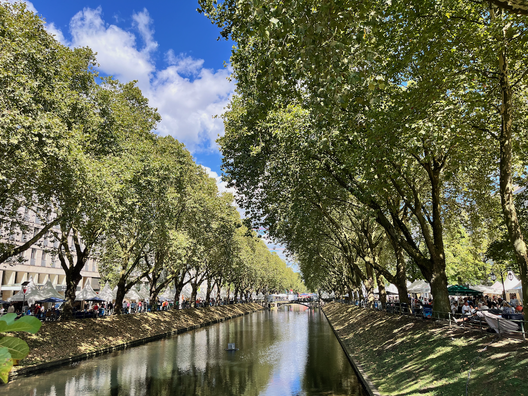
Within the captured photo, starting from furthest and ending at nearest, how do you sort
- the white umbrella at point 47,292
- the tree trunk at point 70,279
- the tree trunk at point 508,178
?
the white umbrella at point 47,292 < the tree trunk at point 70,279 < the tree trunk at point 508,178

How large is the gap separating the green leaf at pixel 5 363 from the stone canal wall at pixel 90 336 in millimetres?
10207

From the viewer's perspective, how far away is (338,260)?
48.6 meters

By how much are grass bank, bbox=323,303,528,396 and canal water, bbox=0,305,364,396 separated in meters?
1.64

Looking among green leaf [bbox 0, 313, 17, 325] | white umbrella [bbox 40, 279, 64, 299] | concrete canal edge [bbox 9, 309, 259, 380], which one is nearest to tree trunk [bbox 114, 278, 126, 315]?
concrete canal edge [bbox 9, 309, 259, 380]

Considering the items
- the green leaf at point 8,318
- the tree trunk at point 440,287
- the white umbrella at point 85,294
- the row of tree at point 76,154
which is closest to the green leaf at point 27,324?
the green leaf at point 8,318

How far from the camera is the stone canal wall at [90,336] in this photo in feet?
54.9

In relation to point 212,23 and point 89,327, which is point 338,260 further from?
point 212,23

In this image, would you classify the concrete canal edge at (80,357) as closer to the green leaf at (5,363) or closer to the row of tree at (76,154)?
the row of tree at (76,154)

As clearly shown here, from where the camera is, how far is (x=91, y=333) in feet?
71.9

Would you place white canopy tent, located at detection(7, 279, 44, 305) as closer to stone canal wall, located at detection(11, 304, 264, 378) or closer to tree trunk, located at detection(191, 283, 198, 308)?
stone canal wall, located at detection(11, 304, 264, 378)

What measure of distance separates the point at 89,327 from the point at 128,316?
580 cm

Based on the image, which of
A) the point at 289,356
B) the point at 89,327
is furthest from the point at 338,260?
the point at 89,327

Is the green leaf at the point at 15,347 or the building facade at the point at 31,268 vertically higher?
the building facade at the point at 31,268

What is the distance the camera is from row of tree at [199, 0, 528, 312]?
652cm
